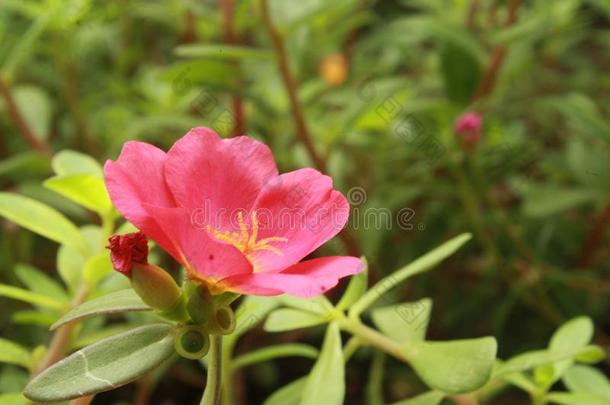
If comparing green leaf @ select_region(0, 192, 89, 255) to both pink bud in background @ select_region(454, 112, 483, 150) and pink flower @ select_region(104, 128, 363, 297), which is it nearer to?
pink flower @ select_region(104, 128, 363, 297)

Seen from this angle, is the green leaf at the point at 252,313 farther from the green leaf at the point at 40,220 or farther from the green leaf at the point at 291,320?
the green leaf at the point at 40,220

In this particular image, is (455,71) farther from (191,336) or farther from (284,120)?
(191,336)

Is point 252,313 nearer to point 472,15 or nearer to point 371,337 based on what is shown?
point 371,337

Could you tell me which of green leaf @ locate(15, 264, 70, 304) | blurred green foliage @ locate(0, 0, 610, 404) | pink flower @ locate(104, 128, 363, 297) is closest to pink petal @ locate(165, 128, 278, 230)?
pink flower @ locate(104, 128, 363, 297)

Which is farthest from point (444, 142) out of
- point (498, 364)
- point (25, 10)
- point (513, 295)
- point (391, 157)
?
point (25, 10)

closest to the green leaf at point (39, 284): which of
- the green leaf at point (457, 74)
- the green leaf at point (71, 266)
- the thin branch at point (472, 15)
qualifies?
the green leaf at point (71, 266)

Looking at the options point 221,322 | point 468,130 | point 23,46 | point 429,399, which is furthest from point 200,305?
point 23,46
